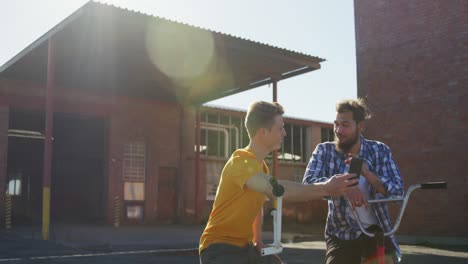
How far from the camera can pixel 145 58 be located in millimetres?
18391

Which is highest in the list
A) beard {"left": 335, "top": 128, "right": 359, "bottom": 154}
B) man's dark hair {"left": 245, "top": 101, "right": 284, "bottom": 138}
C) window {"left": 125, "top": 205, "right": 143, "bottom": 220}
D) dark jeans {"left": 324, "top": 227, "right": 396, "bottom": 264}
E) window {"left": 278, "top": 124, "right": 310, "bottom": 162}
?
window {"left": 278, "top": 124, "right": 310, "bottom": 162}

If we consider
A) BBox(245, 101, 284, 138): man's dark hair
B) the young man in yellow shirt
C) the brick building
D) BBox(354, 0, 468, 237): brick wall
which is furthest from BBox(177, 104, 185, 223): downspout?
BBox(245, 101, 284, 138): man's dark hair

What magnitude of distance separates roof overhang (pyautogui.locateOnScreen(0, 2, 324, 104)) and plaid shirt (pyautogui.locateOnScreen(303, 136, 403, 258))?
37.8 feet

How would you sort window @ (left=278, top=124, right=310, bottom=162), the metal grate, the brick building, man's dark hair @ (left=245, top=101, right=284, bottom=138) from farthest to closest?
1. window @ (left=278, top=124, right=310, bottom=162)
2. the metal grate
3. the brick building
4. man's dark hair @ (left=245, top=101, right=284, bottom=138)

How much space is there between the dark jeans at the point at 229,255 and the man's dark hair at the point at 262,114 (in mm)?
619

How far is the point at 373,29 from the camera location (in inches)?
618

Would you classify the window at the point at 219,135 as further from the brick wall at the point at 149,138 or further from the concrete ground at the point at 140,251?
the concrete ground at the point at 140,251

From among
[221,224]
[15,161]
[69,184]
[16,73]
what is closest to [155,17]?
[16,73]

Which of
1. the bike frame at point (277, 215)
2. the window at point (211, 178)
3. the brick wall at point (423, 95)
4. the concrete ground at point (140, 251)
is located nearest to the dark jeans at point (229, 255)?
the bike frame at point (277, 215)

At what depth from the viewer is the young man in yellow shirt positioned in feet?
8.52

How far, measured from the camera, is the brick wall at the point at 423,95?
13828 millimetres

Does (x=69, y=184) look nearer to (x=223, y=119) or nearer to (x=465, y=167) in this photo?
(x=223, y=119)

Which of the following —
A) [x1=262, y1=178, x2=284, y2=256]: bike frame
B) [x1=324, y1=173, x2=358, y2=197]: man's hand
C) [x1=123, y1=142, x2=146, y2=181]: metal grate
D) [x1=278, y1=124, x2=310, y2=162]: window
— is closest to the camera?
[x1=262, y1=178, x2=284, y2=256]: bike frame

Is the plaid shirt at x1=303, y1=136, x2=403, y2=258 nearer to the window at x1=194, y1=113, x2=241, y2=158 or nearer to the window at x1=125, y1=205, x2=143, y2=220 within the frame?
the window at x1=125, y1=205, x2=143, y2=220
